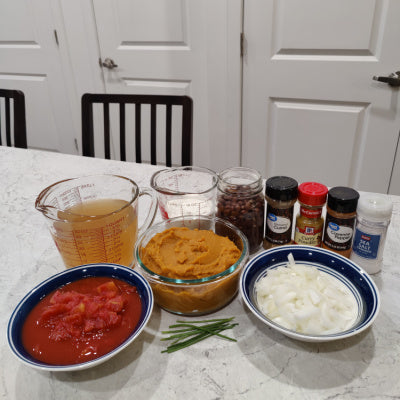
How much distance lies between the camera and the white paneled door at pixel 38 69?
241 cm

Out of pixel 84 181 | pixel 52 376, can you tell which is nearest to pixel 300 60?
pixel 84 181

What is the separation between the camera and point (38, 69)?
2572 mm

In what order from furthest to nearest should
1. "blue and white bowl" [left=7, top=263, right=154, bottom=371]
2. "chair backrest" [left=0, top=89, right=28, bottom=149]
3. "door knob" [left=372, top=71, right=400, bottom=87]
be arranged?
"door knob" [left=372, top=71, right=400, bottom=87] < "chair backrest" [left=0, top=89, right=28, bottom=149] < "blue and white bowl" [left=7, top=263, right=154, bottom=371]

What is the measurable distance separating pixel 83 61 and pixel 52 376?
2.18 meters

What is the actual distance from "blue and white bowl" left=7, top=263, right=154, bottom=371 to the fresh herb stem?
3.1 inches

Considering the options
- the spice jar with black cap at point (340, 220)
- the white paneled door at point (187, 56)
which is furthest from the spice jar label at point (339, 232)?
the white paneled door at point (187, 56)

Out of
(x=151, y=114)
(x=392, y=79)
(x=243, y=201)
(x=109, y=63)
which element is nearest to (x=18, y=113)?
(x=151, y=114)

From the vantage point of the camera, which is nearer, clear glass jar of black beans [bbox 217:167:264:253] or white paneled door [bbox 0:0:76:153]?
clear glass jar of black beans [bbox 217:167:264:253]

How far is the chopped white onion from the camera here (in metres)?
0.60

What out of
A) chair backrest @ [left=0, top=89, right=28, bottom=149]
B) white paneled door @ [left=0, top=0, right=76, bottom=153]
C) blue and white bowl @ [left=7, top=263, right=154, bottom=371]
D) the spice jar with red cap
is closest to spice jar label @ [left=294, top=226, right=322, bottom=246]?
the spice jar with red cap

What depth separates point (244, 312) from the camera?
0.71m

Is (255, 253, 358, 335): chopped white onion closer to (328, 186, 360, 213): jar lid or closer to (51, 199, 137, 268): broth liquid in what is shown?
(328, 186, 360, 213): jar lid

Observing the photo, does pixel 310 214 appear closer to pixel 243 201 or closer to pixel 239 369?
pixel 243 201

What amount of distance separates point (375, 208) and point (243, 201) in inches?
10.1
